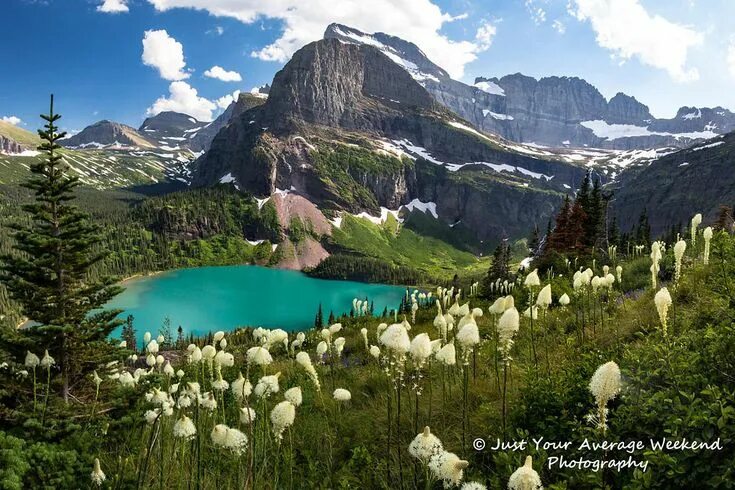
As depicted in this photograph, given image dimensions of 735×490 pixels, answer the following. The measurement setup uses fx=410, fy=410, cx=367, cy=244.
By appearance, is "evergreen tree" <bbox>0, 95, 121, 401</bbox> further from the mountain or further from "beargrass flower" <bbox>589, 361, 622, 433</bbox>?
the mountain

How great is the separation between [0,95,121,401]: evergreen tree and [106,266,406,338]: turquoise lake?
90.6 metres

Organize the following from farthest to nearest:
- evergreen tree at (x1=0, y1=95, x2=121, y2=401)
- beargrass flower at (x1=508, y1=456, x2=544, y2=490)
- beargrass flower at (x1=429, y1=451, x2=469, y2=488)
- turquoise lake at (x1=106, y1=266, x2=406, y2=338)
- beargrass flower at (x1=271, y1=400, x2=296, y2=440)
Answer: turquoise lake at (x1=106, y1=266, x2=406, y2=338), evergreen tree at (x1=0, y1=95, x2=121, y2=401), beargrass flower at (x1=271, y1=400, x2=296, y2=440), beargrass flower at (x1=429, y1=451, x2=469, y2=488), beargrass flower at (x1=508, y1=456, x2=544, y2=490)

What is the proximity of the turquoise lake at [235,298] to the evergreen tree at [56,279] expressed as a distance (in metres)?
90.6

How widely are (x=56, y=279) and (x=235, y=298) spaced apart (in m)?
136

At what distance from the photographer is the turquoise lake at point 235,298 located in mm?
110312

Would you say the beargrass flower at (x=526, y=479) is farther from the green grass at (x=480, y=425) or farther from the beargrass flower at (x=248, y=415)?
the beargrass flower at (x=248, y=415)

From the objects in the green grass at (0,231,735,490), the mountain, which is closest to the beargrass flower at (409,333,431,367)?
the green grass at (0,231,735,490)

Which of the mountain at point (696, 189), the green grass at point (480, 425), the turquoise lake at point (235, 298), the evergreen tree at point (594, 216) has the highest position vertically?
the mountain at point (696, 189)

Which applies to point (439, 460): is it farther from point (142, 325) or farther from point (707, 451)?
point (142, 325)

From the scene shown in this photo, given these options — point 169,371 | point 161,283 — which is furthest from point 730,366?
point 161,283

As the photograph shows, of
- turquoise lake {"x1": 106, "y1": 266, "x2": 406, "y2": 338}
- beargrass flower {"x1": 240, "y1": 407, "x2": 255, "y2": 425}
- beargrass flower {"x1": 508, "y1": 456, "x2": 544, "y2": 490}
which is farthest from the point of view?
turquoise lake {"x1": 106, "y1": 266, "x2": 406, "y2": 338}

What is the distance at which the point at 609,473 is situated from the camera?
3832 mm

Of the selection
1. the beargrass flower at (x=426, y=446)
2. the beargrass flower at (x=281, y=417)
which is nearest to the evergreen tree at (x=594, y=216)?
the beargrass flower at (x=426, y=446)

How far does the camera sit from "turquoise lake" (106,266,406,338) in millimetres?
110312
